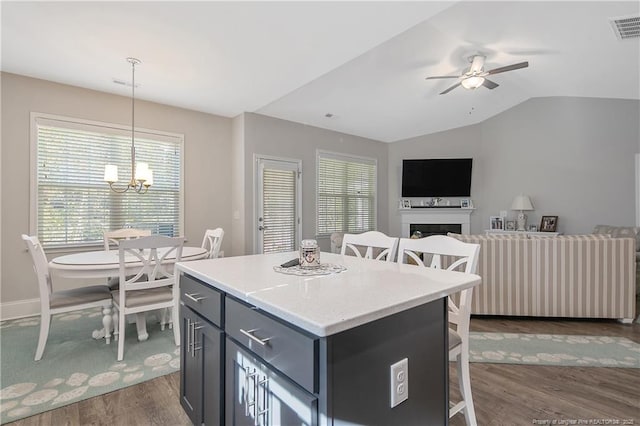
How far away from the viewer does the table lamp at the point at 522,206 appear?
555cm

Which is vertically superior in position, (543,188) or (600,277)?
(543,188)

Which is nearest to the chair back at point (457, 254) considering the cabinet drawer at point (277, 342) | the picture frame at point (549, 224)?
the cabinet drawer at point (277, 342)

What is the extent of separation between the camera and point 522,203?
557 centimetres

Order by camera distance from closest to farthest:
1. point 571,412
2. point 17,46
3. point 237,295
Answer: point 237,295 < point 571,412 < point 17,46

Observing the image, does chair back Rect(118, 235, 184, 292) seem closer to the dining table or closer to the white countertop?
the dining table

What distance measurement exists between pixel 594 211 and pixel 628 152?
1025 mm

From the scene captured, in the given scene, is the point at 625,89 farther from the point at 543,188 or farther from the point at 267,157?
the point at 267,157

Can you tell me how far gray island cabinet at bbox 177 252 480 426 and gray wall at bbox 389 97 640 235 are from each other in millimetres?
5466

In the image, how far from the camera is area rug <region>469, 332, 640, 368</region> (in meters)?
2.39

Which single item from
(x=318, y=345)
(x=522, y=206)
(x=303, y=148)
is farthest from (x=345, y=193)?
(x=318, y=345)

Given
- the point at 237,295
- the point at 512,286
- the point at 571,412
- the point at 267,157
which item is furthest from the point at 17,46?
the point at 512,286

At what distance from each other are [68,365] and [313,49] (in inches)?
129

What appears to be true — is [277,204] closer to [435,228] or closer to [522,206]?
[435,228]

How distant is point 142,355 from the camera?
97.8 inches
